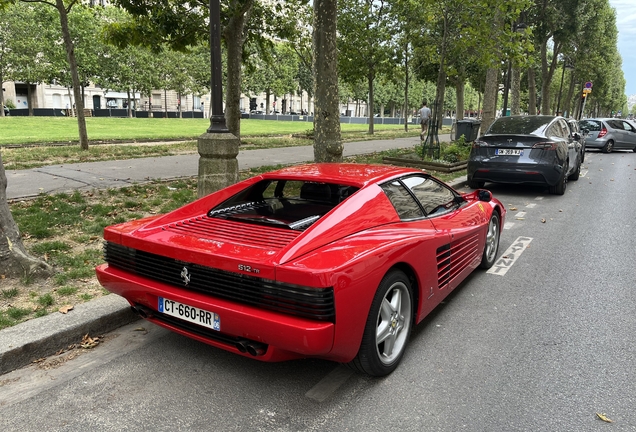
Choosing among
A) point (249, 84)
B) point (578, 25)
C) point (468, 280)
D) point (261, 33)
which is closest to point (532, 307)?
point (468, 280)

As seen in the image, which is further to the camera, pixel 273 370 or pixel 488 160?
pixel 488 160

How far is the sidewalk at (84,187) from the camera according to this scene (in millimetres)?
3250

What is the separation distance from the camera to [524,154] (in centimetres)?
937

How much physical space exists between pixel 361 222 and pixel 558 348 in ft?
5.91

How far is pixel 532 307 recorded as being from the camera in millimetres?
4332

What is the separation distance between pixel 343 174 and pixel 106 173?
808 cm

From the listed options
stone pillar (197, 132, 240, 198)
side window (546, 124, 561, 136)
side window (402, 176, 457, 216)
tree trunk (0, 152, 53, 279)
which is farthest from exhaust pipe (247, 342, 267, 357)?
side window (546, 124, 561, 136)

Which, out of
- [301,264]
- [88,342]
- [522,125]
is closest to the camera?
[301,264]

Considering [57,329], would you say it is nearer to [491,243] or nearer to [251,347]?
[251,347]


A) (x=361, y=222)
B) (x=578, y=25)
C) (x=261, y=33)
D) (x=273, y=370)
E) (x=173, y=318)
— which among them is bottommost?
(x=273, y=370)

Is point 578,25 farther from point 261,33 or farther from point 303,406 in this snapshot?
point 303,406

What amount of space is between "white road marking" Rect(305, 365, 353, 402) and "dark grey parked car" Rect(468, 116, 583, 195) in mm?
7466

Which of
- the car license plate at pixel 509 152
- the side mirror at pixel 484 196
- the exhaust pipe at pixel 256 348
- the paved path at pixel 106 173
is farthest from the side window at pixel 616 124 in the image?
the exhaust pipe at pixel 256 348

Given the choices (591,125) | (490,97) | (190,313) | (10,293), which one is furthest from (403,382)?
(591,125)
